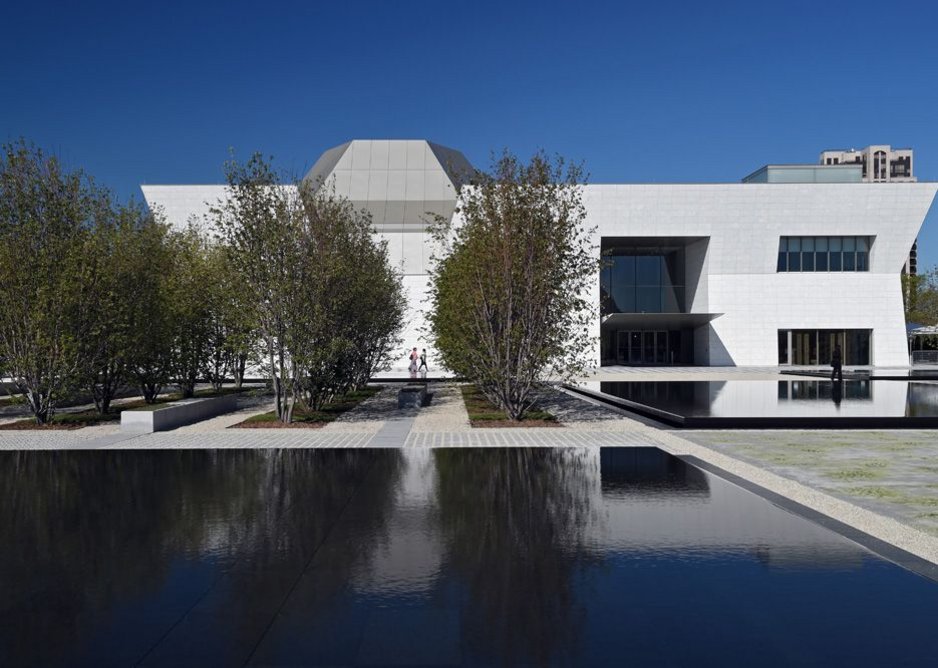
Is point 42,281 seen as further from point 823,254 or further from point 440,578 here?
point 823,254

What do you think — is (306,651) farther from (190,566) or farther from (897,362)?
(897,362)

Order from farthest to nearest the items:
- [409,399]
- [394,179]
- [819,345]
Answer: [394,179] → [819,345] → [409,399]

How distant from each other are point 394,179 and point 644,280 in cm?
2166

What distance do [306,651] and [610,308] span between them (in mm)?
46711

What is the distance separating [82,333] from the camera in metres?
16.7

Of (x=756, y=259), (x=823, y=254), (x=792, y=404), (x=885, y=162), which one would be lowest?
(x=792, y=404)

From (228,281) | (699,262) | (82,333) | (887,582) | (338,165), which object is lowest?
(887,582)

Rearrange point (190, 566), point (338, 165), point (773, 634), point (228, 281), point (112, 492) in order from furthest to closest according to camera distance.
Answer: point (338, 165) → point (228, 281) → point (112, 492) → point (190, 566) → point (773, 634)

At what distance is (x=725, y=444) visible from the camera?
13062mm

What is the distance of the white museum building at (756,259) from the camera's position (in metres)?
45.5

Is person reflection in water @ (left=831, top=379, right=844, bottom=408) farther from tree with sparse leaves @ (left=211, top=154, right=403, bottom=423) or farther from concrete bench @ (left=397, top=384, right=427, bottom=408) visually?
tree with sparse leaves @ (left=211, top=154, right=403, bottom=423)

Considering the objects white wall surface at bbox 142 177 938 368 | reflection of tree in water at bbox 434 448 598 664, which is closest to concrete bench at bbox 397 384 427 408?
reflection of tree in water at bbox 434 448 598 664

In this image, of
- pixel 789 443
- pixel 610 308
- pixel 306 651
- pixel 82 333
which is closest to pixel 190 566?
pixel 306 651

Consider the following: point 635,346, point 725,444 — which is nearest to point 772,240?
point 635,346
